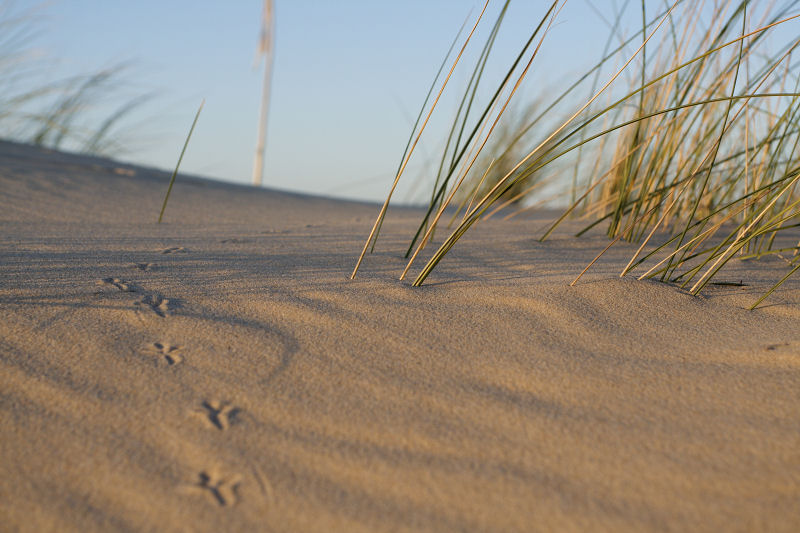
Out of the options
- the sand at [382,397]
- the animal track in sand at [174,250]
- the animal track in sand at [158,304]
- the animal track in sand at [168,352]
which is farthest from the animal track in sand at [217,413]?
the animal track in sand at [174,250]

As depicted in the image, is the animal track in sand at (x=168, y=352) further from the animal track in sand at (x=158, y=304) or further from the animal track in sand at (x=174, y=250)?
the animal track in sand at (x=174, y=250)

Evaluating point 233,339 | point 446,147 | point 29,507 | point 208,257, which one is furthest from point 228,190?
point 29,507

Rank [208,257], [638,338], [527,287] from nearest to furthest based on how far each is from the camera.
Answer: [638,338] < [527,287] < [208,257]

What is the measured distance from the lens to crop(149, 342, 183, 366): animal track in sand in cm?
94

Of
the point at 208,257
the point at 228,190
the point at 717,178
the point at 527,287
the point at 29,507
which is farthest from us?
the point at 228,190

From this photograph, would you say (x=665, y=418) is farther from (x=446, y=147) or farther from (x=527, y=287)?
(x=446, y=147)

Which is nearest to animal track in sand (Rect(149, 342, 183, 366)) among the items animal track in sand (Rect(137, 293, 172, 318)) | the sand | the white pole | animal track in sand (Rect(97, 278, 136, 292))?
the sand

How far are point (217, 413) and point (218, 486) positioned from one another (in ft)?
0.46

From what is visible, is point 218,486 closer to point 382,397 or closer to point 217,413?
point 217,413

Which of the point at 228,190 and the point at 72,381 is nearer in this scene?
the point at 72,381

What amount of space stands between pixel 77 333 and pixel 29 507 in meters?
0.41

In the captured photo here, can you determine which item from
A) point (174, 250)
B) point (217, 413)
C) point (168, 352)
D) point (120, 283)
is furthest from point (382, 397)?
point (174, 250)

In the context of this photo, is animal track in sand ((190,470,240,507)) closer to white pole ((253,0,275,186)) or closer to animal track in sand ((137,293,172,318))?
animal track in sand ((137,293,172,318))

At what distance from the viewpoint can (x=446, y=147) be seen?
1.35m
